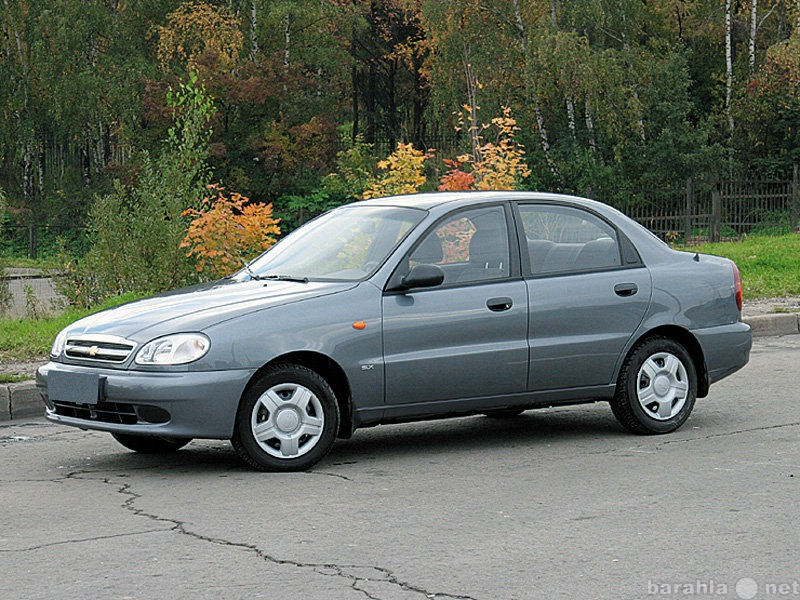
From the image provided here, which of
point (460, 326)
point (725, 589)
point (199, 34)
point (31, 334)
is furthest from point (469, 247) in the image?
point (199, 34)

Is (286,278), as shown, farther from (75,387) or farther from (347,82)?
(347,82)

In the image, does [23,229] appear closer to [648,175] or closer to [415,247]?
[648,175]

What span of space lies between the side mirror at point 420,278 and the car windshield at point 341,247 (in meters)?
0.23

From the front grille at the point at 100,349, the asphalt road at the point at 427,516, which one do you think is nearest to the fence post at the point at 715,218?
the asphalt road at the point at 427,516

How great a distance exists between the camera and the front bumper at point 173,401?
23.7ft

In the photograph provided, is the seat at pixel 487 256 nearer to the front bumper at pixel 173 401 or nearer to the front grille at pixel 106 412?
the front bumper at pixel 173 401

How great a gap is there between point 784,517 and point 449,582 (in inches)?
75.4

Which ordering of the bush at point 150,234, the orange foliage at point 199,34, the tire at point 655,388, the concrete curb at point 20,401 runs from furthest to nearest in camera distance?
the orange foliage at point 199,34
the bush at point 150,234
the concrete curb at point 20,401
the tire at point 655,388

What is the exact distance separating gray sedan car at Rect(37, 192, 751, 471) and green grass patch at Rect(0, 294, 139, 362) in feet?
13.4

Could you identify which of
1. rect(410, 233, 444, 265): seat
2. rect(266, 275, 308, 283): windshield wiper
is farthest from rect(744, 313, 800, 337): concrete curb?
rect(266, 275, 308, 283): windshield wiper

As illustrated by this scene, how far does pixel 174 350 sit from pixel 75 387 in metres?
0.69

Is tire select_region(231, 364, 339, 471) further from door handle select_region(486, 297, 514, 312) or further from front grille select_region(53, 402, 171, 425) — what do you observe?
door handle select_region(486, 297, 514, 312)

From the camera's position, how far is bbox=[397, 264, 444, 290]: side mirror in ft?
25.6

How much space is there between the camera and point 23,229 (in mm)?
44812
